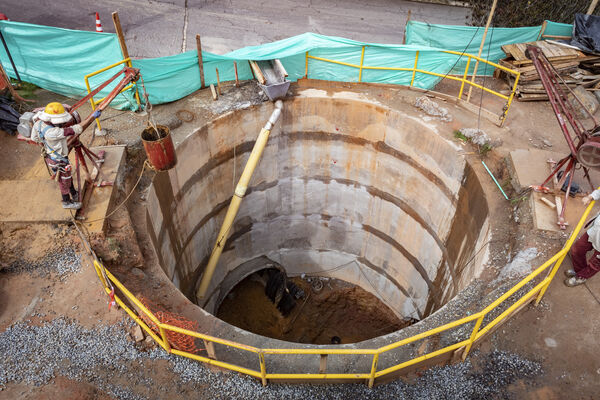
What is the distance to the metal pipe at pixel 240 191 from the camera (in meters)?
12.6

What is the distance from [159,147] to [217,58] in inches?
191

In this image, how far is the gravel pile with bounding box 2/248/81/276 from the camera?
8359mm

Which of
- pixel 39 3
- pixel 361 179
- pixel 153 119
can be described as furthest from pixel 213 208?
pixel 39 3

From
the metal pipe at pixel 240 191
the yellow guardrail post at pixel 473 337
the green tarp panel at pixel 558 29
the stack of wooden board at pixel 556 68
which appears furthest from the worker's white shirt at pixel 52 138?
the green tarp panel at pixel 558 29

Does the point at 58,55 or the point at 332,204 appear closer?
the point at 58,55

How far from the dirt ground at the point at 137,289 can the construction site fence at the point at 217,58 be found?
162 cm

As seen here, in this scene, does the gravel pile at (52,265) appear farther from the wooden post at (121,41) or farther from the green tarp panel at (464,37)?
the green tarp panel at (464,37)

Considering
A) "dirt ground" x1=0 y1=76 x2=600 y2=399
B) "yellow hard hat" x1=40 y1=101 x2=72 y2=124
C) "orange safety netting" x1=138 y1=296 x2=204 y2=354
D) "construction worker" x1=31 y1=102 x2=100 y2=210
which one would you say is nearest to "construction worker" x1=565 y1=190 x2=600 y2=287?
"dirt ground" x1=0 y1=76 x2=600 y2=399

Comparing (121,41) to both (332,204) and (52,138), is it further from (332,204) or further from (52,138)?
(332,204)

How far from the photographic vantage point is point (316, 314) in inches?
636

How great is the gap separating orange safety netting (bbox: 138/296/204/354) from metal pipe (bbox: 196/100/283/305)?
535 centimetres

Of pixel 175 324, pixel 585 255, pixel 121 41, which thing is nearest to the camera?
pixel 175 324

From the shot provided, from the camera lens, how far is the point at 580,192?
9680 millimetres

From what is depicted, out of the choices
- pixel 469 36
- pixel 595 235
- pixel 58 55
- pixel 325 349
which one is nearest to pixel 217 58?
pixel 58 55
